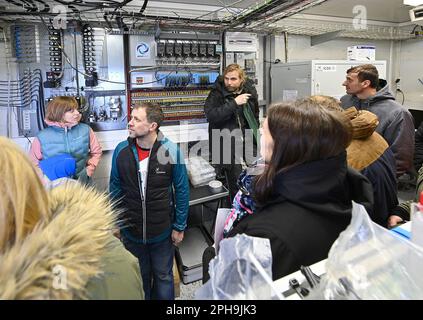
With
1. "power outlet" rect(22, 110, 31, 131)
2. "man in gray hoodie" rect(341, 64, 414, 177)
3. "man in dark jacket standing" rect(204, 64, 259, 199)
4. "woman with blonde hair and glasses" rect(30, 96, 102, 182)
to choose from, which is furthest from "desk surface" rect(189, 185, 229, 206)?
"power outlet" rect(22, 110, 31, 131)

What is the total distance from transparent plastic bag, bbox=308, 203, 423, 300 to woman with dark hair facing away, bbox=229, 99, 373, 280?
10.4 inches

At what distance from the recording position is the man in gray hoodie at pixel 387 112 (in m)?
2.54

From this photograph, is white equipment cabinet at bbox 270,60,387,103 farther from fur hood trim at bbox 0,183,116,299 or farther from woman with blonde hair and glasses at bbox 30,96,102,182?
fur hood trim at bbox 0,183,116,299

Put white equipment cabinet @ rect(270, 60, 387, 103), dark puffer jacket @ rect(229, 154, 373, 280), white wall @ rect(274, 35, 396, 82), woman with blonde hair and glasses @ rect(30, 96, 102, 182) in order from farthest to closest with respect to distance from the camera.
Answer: white wall @ rect(274, 35, 396, 82) → white equipment cabinet @ rect(270, 60, 387, 103) → woman with blonde hair and glasses @ rect(30, 96, 102, 182) → dark puffer jacket @ rect(229, 154, 373, 280)

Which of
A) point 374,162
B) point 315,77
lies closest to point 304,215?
point 374,162

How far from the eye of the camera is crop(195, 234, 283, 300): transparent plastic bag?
0.57 meters

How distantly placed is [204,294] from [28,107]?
3.07 meters

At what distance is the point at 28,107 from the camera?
303 cm

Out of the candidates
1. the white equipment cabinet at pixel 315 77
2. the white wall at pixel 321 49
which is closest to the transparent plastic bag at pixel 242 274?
the white equipment cabinet at pixel 315 77

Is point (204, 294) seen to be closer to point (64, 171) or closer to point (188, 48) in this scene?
point (64, 171)

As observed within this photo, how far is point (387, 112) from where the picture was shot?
2.59 metres

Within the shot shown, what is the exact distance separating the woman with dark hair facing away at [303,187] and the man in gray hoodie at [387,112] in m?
1.75

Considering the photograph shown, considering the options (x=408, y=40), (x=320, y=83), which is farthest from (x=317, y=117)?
(x=408, y=40)

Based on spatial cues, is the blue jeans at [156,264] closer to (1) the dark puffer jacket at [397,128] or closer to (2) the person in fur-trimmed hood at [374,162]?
(2) the person in fur-trimmed hood at [374,162]
